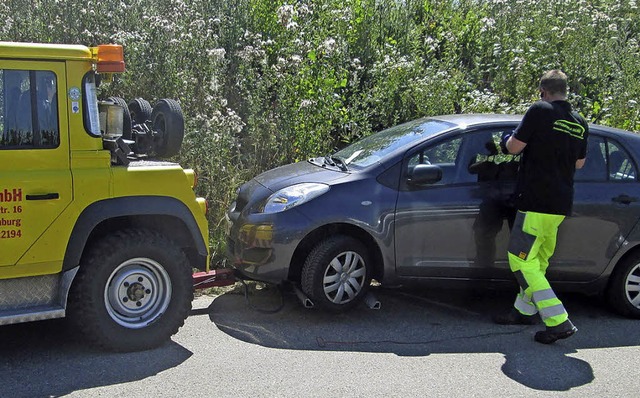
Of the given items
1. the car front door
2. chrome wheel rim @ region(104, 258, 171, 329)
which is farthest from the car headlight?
chrome wheel rim @ region(104, 258, 171, 329)

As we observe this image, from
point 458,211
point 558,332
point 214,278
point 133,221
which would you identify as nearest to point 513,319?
point 558,332

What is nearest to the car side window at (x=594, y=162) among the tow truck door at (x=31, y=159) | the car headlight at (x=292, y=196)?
the car headlight at (x=292, y=196)

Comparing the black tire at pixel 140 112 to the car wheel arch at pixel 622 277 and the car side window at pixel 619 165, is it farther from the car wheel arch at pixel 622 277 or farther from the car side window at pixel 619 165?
the car wheel arch at pixel 622 277

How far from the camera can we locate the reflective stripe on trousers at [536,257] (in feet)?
19.1

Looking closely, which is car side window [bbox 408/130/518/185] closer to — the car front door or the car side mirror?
the car front door

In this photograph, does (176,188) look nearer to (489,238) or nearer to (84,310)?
(84,310)

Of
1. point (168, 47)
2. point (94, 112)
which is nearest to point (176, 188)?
point (94, 112)

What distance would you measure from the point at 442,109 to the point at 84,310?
6.14 meters

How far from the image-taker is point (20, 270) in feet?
15.9

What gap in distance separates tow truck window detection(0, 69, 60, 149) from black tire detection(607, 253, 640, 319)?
16.8 feet

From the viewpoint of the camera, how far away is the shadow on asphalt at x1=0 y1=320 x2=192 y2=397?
468 centimetres

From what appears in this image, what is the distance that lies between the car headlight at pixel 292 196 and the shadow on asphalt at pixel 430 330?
971 millimetres

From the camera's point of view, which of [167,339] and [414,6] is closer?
[167,339]

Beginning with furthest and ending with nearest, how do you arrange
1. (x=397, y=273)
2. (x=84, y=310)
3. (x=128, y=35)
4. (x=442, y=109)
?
(x=442, y=109)
(x=128, y=35)
(x=397, y=273)
(x=84, y=310)
